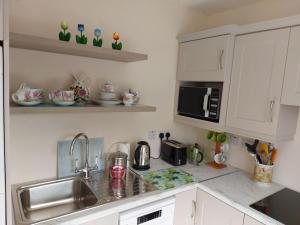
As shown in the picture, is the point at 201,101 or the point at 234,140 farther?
the point at 234,140

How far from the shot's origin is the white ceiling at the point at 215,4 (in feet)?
6.13

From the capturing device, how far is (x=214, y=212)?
1.52m

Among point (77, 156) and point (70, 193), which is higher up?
point (77, 156)

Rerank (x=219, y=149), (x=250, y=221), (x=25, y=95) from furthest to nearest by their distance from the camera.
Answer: (x=219, y=149) < (x=250, y=221) < (x=25, y=95)

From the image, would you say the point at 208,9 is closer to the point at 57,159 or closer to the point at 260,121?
the point at 260,121

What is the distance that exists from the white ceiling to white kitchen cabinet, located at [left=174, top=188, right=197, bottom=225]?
165 cm

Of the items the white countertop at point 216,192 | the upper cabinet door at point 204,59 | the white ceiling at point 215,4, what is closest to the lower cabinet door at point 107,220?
the white countertop at point 216,192

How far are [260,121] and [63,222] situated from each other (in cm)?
141

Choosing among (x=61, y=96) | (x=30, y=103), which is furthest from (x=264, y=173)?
(x=30, y=103)

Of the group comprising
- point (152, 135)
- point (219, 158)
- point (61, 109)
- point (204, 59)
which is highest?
point (204, 59)

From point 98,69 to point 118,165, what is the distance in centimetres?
77

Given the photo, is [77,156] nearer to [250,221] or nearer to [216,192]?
[216,192]

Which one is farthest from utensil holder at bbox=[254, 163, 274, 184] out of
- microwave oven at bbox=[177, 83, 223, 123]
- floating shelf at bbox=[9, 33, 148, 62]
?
floating shelf at bbox=[9, 33, 148, 62]

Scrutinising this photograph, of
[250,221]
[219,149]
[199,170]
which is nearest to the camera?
[250,221]
